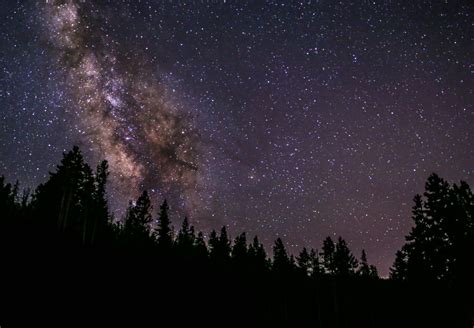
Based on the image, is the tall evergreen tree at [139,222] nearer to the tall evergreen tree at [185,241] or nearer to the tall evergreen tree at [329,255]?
the tall evergreen tree at [185,241]

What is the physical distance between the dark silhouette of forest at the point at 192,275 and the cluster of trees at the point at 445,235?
0.07m

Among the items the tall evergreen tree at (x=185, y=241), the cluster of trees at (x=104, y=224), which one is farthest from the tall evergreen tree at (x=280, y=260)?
the tall evergreen tree at (x=185, y=241)

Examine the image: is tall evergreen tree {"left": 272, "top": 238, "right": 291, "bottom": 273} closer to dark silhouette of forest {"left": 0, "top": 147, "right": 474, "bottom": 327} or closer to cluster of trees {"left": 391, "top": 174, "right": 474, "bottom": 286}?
dark silhouette of forest {"left": 0, "top": 147, "right": 474, "bottom": 327}

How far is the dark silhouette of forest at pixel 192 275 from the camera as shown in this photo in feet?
77.0

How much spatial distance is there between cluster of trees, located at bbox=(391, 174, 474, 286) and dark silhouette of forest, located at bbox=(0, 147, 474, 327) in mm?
68

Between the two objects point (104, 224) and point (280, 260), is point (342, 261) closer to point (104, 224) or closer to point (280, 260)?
point (280, 260)

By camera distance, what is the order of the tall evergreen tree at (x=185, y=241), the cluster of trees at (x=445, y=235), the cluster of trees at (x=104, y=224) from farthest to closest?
the tall evergreen tree at (x=185, y=241), the cluster of trees at (x=104, y=224), the cluster of trees at (x=445, y=235)

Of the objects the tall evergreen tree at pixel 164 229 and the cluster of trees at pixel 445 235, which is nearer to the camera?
the cluster of trees at pixel 445 235

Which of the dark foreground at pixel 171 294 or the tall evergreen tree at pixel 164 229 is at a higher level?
the tall evergreen tree at pixel 164 229

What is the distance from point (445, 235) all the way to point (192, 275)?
3519 cm

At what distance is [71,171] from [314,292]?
45.9 meters

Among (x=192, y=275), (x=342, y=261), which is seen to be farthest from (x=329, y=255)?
(x=192, y=275)

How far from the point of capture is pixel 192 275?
49.8 meters

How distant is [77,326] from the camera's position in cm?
2172
